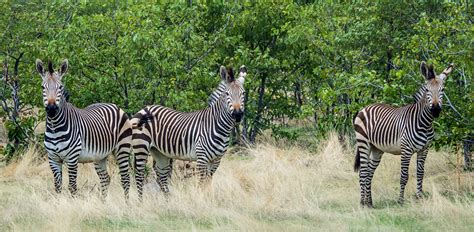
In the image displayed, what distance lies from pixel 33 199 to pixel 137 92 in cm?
407

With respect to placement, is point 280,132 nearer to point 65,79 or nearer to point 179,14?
point 179,14

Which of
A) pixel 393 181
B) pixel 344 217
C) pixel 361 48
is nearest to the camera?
pixel 344 217

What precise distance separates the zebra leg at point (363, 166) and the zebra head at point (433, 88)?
49.6 inches

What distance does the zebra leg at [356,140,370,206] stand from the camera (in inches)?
502

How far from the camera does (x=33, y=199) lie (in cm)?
1225

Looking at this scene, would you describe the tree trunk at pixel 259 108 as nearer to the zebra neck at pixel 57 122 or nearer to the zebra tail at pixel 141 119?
the zebra tail at pixel 141 119

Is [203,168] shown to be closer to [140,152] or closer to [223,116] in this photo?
[223,116]

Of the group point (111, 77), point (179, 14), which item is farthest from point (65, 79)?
point (179, 14)

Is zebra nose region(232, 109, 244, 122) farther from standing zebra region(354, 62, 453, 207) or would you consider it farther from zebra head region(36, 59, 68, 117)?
zebra head region(36, 59, 68, 117)

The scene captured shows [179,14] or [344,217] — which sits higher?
[179,14]

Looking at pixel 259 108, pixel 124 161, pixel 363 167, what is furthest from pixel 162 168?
pixel 259 108

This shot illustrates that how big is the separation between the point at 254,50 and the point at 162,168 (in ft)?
20.6

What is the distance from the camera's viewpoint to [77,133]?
40.7 feet

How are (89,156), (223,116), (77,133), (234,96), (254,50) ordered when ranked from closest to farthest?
(77,133) → (89,156) → (234,96) → (223,116) → (254,50)
